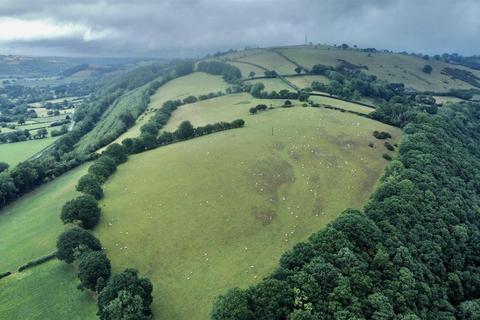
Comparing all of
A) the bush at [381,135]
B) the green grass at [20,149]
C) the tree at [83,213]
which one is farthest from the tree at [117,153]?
the bush at [381,135]

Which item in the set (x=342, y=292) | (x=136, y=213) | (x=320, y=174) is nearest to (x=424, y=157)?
(x=320, y=174)

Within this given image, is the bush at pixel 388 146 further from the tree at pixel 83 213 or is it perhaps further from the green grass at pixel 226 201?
the tree at pixel 83 213

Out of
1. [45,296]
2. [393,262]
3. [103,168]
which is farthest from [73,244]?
[393,262]

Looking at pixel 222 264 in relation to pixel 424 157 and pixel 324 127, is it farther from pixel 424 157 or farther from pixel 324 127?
pixel 324 127

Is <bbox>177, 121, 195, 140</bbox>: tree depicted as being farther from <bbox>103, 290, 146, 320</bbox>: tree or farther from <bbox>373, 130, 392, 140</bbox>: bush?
<bbox>103, 290, 146, 320</bbox>: tree

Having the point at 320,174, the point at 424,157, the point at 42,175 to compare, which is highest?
the point at 424,157

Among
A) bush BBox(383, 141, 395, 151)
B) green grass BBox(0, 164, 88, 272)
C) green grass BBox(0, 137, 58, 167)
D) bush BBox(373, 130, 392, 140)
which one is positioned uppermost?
bush BBox(373, 130, 392, 140)

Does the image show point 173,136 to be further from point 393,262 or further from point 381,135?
point 393,262

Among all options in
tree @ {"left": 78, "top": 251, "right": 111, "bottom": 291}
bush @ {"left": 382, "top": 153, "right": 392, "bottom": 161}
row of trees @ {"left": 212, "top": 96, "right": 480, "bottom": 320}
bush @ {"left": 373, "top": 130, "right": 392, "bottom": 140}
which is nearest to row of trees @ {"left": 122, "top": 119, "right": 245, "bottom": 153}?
bush @ {"left": 373, "top": 130, "right": 392, "bottom": 140}
